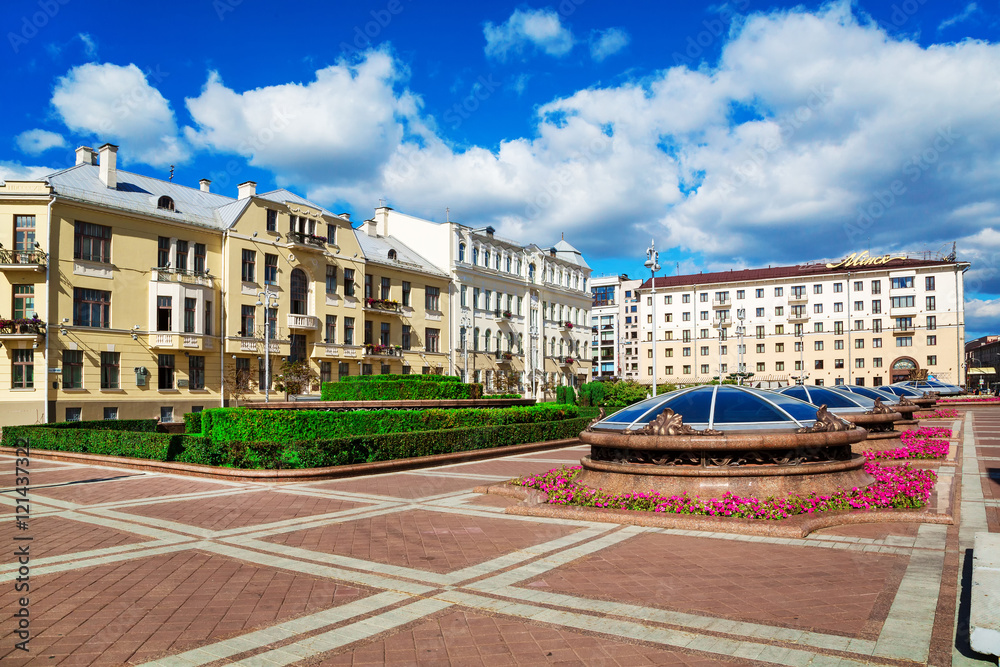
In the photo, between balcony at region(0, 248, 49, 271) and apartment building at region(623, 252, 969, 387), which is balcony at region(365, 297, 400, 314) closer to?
balcony at region(0, 248, 49, 271)

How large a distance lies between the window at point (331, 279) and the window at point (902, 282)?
5991cm

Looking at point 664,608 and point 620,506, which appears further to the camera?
point 620,506

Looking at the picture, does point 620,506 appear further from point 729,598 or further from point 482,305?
point 482,305

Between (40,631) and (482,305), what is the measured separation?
52081mm

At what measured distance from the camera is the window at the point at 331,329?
43.4 m

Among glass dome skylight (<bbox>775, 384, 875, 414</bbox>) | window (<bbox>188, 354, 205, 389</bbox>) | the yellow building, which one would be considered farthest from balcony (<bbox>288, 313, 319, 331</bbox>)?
glass dome skylight (<bbox>775, 384, 875, 414</bbox>)

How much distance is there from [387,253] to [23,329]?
2512 centimetres

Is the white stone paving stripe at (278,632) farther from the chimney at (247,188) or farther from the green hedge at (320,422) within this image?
the chimney at (247,188)

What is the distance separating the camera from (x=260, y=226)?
39688mm

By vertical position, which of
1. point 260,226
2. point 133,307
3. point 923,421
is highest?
point 260,226

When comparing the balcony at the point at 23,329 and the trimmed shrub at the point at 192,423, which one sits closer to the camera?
the trimmed shrub at the point at 192,423

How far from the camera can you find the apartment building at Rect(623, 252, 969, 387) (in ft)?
235

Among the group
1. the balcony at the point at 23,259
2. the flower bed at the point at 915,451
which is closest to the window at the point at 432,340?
the balcony at the point at 23,259

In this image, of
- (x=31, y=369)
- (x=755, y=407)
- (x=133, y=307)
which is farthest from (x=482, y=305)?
(x=755, y=407)
